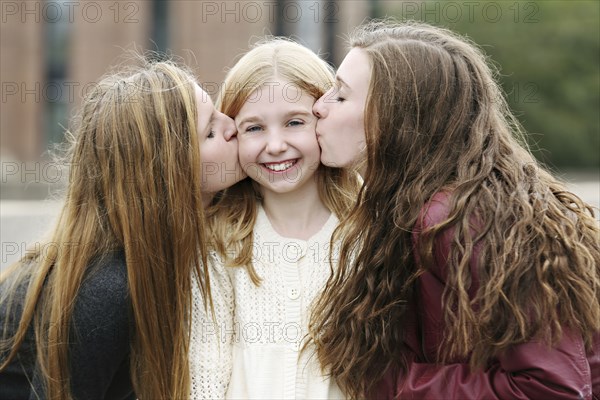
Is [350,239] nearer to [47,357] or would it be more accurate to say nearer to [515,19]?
[47,357]

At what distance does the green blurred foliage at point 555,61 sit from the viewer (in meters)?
24.0

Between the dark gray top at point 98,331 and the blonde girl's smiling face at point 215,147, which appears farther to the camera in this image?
the blonde girl's smiling face at point 215,147

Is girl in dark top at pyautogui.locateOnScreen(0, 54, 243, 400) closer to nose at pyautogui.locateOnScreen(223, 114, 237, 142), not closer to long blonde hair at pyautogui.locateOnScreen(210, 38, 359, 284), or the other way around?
nose at pyautogui.locateOnScreen(223, 114, 237, 142)

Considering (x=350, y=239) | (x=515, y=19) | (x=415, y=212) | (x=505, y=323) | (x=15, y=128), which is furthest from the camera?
(x=15, y=128)

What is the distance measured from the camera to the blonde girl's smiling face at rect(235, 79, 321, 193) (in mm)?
3031

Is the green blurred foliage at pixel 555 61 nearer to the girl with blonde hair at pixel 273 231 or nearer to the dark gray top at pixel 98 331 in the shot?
the girl with blonde hair at pixel 273 231

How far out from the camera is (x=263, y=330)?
9.34 ft

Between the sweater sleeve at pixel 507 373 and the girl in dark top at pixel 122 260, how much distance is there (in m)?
0.87

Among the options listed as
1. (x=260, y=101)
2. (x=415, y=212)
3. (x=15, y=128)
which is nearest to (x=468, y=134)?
(x=415, y=212)

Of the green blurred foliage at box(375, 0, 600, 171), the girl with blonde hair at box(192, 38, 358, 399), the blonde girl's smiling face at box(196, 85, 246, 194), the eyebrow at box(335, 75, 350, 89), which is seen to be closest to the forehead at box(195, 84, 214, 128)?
the blonde girl's smiling face at box(196, 85, 246, 194)

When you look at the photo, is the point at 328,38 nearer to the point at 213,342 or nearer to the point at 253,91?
the point at 253,91

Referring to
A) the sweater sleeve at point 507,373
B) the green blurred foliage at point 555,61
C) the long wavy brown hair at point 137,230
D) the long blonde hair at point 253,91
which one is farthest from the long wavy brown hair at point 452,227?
the green blurred foliage at point 555,61

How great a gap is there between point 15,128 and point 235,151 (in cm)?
2484

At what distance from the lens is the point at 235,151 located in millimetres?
3105
